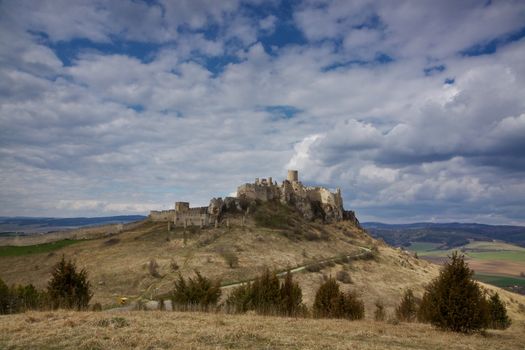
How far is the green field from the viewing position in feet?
229

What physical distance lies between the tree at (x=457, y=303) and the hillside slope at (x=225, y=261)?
22086 millimetres

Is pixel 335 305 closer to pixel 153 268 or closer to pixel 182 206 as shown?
pixel 153 268

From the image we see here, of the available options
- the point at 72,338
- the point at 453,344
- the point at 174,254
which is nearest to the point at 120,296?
the point at 174,254

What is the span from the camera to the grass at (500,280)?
383ft

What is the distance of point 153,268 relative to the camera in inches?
2108

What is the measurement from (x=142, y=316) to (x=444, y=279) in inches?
637

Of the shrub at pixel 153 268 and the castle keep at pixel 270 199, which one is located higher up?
the castle keep at pixel 270 199

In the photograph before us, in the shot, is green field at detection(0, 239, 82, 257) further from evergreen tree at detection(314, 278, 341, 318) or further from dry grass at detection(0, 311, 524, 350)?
dry grass at detection(0, 311, 524, 350)

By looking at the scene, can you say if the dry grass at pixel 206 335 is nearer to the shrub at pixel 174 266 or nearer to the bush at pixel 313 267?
the shrub at pixel 174 266

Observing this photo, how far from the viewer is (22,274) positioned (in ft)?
191

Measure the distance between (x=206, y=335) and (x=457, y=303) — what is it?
13712 mm

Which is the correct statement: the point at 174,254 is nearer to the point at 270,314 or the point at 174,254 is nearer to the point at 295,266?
the point at 295,266

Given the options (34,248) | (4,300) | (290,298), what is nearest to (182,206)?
(34,248)

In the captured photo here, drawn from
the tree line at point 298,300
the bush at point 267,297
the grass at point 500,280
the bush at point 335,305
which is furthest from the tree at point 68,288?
the grass at point 500,280
